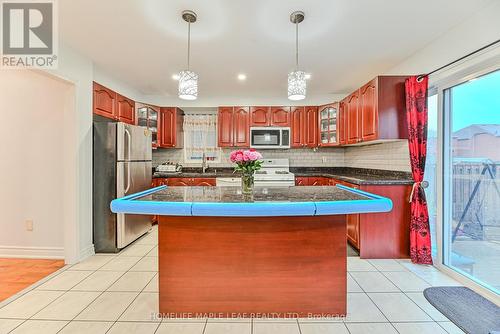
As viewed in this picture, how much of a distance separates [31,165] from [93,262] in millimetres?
1478

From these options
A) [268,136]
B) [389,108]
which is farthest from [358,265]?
[268,136]

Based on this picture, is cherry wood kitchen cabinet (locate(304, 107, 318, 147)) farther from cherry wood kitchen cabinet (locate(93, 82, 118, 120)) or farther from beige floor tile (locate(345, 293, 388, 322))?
cherry wood kitchen cabinet (locate(93, 82, 118, 120))

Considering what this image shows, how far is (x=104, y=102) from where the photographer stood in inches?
144

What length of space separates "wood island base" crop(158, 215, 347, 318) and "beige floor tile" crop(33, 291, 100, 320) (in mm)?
735

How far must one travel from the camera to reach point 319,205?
1.62m

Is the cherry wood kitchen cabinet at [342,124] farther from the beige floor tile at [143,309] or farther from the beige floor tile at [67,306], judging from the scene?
the beige floor tile at [67,306]

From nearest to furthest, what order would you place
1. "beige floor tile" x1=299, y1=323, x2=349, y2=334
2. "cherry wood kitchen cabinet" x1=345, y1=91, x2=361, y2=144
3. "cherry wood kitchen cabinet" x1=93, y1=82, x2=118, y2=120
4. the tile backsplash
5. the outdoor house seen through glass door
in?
"beige floor tile" x1=299, y1=323, x2=349, y2=334, the outdoor house seen through glass door, "cherry wood kitchen cabinet" x1=93, y1=82, x2=118, y2=120, "cherry wood kitchen cabinet" x1=345, y1=91, x2=361, y2=144, the tile backsplash

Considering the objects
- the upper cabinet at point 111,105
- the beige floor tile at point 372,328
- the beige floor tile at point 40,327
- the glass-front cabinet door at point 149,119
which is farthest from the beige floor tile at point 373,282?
the glass-front cabinet door at point 149,119

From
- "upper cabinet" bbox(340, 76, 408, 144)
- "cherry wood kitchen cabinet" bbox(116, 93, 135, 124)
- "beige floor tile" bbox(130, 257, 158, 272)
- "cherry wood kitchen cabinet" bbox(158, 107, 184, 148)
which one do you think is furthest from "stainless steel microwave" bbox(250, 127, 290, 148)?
"beige floor tile" bbox(130, 257, 158, 272)

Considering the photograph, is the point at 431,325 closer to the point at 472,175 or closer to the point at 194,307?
the point at 472,175

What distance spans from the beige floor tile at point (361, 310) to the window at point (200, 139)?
374 cm

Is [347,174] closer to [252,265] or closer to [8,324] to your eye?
[252,265]

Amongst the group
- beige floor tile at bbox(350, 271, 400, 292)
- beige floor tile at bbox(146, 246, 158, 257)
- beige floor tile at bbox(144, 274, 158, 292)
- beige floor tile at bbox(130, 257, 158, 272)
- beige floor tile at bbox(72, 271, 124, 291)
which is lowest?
beige floor tile at bbox(72, 271, 124, 291)

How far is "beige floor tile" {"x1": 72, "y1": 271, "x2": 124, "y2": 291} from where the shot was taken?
2.44 m
